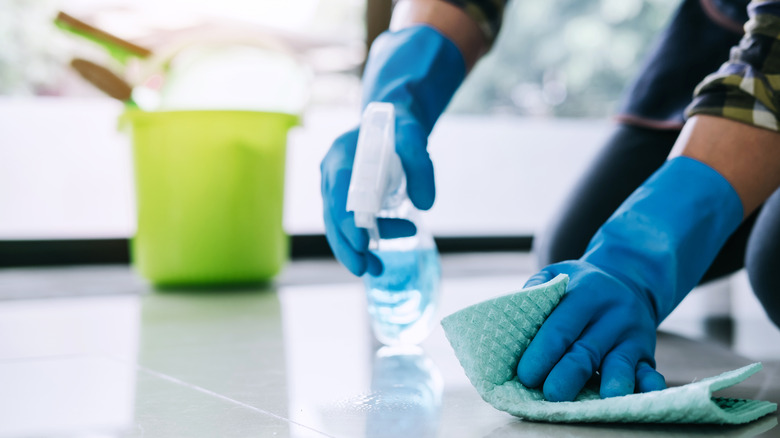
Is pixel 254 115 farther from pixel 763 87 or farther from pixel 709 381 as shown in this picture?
pixel 709 381

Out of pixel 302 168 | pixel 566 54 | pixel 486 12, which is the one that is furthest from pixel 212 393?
pixel 566 54

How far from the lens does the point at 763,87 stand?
0.75 meters

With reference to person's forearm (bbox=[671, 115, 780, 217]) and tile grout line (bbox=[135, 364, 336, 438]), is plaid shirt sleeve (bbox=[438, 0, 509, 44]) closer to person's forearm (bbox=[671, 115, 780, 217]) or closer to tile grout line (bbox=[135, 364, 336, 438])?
person's forearm (bbox=[671, 115, 780, 217])

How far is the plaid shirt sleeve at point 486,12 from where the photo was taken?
3.37 feet

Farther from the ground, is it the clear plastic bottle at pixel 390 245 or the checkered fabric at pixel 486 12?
the checkered fabric at pixel 486 12

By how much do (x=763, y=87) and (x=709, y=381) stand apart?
343 mm

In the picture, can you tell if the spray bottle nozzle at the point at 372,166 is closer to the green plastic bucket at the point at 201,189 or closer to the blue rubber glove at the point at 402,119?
the blue rubber glove at the point at 402,119

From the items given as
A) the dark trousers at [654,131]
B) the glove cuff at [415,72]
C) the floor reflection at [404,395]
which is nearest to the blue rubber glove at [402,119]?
the glove cuff at [415,72]

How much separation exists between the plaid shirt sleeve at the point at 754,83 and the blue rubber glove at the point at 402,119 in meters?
0.29

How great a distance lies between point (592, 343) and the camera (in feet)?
2.01

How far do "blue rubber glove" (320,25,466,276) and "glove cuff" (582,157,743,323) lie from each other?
186mm

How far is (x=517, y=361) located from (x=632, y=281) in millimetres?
138

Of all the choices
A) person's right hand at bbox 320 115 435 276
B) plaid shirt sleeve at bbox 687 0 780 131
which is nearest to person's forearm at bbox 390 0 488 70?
person's right hand at bbox 320 115 435 276

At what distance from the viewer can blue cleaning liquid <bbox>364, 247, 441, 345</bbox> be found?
33.7 inches
